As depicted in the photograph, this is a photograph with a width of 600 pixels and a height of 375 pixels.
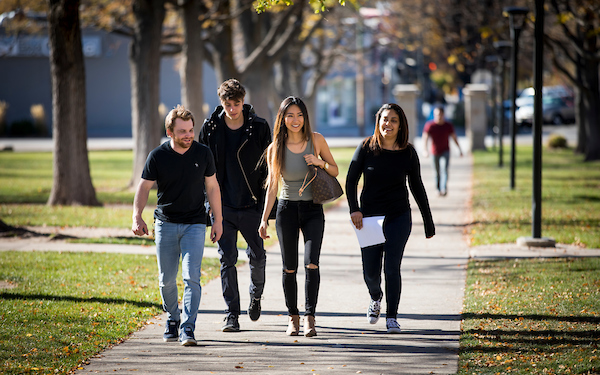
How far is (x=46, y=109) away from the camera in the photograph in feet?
175

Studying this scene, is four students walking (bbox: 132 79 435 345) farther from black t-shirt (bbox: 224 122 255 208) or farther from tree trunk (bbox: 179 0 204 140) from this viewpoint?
tree trunk (bbox: 179 0 204 140)

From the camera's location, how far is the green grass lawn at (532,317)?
5000 millimetres

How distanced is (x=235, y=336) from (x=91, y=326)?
1.21 metres

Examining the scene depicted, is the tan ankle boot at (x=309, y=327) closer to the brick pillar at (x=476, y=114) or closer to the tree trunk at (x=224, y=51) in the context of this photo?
the tree trunk at (x=224, y=51)

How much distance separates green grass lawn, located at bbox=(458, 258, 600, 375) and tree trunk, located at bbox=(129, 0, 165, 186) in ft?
33.0

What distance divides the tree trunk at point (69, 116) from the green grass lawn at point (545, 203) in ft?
24.8

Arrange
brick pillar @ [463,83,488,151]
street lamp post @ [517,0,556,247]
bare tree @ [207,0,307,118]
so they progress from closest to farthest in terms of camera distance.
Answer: street lamp post @ [517,0,556,247] → bare tree @ [207,0,307,118] → brick pillar @ [463,83,488,151]

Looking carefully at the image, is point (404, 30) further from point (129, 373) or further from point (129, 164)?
point (129, 373)

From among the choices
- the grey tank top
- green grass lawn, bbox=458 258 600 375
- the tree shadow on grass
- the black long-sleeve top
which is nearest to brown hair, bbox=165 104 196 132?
the grey tank top

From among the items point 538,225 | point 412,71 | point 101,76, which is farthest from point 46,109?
point 538,225

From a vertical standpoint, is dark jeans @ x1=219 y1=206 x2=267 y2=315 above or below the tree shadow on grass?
above

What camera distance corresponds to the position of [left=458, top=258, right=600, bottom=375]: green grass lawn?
5.00 metres

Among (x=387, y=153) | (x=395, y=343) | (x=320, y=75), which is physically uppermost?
(x=320, y=75)

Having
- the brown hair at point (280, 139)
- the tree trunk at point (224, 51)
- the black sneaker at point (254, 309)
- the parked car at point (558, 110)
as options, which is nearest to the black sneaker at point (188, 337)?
the black sneaker at point (254, 309)
